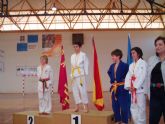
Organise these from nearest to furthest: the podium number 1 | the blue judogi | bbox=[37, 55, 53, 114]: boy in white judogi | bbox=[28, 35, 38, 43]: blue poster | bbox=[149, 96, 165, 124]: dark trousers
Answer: bbox=[149, 96, 165, 124]: dark trousers, the podium number 1, the blue judogi, bbox=[37, 55, 53, 114]: boy in white judogi, bbox=[28, 35, 38, 43]: blue poster

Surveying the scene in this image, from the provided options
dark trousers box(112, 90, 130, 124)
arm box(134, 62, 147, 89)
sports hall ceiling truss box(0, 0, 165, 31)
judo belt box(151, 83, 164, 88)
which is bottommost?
dark trousers box(112, 90, 130, 124)

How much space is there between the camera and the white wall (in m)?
18.9

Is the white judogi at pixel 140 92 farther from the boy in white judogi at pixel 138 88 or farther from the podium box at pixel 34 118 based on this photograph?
the podium box at pixel 34 118

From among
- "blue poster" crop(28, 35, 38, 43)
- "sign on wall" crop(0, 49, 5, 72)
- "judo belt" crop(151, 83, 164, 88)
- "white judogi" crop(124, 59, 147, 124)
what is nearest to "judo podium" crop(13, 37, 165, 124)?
"white judogi" crop(124, 59, 147, 124)

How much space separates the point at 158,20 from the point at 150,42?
1.44 m

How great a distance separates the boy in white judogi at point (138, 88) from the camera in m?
4.76

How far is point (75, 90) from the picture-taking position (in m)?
6.02

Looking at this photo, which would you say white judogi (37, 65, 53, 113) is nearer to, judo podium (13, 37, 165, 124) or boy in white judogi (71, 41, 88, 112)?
judo podium (13, 37, 165, 124)

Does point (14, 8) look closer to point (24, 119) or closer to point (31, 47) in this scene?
point (31, 47)

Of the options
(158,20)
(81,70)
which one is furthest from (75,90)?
(158,20)

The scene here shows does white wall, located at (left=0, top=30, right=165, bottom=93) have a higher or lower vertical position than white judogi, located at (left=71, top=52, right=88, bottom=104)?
higher

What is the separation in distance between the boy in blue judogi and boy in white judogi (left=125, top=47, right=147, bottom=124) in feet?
2.60

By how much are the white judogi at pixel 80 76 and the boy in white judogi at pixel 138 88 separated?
4.20ft

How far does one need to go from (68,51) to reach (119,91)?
13.5 m
